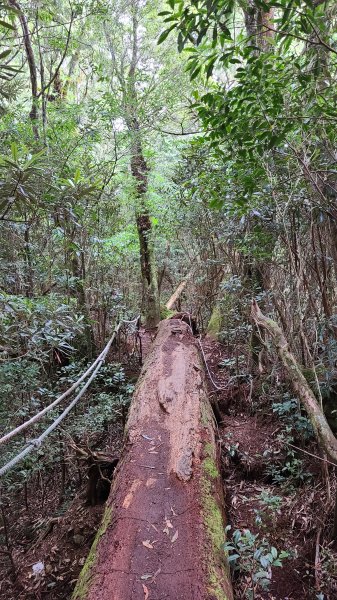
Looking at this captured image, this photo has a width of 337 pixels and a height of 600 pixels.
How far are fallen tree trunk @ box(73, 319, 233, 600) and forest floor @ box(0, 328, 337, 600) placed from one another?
25 cm

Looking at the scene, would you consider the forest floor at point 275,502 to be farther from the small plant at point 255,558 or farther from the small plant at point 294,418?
the small plant at point 294,418

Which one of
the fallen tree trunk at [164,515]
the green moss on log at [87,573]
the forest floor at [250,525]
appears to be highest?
the fallen tree trunk at [164,515]

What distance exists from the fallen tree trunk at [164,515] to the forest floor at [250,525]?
248mm

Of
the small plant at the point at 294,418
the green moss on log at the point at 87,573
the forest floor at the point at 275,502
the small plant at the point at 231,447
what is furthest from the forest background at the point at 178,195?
the green moss on log at the point at 87,573

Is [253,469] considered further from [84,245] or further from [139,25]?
[139,25]

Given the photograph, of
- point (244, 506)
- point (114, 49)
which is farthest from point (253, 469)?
point (114, 49)

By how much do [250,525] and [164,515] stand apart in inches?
38.6

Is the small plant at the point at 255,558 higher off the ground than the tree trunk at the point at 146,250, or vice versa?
the tree trunk at the point at 146,250

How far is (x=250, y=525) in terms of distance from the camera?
269 cm

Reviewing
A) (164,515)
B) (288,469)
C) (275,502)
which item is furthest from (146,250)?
(164,515)

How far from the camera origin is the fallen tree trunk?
66.9 inches

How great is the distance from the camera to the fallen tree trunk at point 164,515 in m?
1.70

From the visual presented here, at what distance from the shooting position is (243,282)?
16.9 feet

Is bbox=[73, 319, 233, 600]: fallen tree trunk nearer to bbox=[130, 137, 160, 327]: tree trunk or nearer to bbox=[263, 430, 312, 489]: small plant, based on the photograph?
bbox=[263, 430, 312, 489]: small plant
